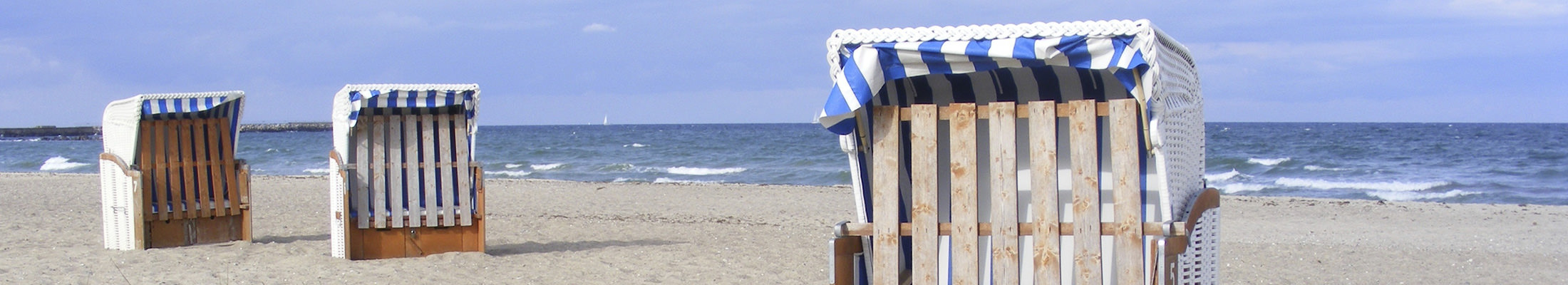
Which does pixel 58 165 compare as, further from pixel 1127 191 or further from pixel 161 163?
pixel 1127 191

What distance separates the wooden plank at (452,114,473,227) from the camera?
7078 mm

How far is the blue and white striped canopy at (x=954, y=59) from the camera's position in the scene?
3.19m

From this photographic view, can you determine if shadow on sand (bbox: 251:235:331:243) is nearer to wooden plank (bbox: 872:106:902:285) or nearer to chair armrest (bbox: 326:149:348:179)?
chair armrest (bbox: 326:149:348:179)

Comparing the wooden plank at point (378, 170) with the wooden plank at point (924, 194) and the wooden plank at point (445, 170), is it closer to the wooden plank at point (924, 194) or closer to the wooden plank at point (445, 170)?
the wooden plank at point (445, 170)

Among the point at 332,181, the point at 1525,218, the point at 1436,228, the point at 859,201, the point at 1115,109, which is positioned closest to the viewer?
the point at 1115,109

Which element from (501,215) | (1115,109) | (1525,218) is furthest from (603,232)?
(1525,218)

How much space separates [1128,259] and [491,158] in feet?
101

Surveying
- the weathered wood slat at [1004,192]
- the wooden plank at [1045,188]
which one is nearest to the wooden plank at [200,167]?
the weathered wood slat at [1004,192]

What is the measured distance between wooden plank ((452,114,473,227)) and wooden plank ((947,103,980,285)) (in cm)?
423

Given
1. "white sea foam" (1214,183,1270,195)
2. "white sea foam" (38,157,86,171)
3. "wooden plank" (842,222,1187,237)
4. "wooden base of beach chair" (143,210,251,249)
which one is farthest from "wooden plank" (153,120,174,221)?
"white sea foam" (38,157,86,171)

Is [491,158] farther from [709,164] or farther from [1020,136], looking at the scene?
[1020,136]

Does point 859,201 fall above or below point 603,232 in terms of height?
above

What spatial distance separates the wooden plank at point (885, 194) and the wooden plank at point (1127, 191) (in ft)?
2.09

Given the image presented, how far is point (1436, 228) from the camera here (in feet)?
34.0
